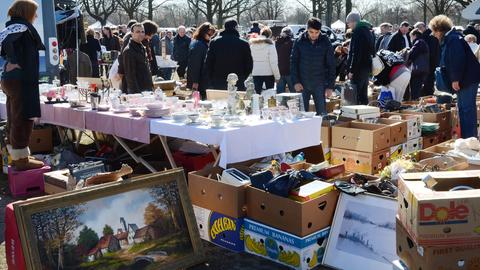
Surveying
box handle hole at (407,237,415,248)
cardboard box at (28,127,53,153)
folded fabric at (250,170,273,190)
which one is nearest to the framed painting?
folded fabric at (250,170,273,190)

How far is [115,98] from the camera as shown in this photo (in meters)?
4.93

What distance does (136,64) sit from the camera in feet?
19.2

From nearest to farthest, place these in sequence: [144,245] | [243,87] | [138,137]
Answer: [144,245]
[138,137]
[243,87]

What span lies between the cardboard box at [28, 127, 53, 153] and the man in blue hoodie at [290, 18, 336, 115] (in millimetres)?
2782

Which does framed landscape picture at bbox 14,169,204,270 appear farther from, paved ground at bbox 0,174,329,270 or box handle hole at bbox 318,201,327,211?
box handle hole at bbox 318,201,327,211

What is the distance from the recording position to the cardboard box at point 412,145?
17.5ft

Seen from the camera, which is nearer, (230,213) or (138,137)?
(230,213)

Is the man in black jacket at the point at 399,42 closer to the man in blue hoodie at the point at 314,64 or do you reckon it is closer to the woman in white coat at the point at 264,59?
the woman in white coat at the point at 264,59

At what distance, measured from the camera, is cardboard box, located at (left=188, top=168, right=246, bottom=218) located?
3549 mm

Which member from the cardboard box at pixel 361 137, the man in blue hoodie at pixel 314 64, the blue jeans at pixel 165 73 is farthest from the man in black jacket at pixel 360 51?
the blue jeans at pixel 165 73

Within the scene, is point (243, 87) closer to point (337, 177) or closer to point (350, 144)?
point (350, 144)

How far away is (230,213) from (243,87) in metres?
3.41

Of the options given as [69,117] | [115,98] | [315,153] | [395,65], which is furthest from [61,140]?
[395,65]

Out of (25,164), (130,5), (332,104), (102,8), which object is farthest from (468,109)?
(102,8)
